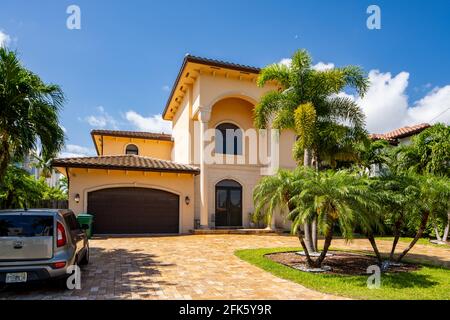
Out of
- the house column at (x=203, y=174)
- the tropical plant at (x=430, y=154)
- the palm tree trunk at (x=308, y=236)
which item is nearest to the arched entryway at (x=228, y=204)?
the house column at (x=203, y=174)

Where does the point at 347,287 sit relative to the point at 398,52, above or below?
below

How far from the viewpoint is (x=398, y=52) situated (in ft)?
40.3

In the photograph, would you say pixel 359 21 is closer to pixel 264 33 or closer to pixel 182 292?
pixel 264 33

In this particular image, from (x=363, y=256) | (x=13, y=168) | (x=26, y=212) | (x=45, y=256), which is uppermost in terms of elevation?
(x=13, y=168)

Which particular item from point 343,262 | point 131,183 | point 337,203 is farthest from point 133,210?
point 337,203

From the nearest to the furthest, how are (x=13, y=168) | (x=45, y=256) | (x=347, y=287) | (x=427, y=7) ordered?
(x=45, y=256), (x=347, y=287), (x=427, y=7), (x=13, y=168)

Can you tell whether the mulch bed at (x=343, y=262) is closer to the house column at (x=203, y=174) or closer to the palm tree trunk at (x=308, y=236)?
the palm tree trunk at (x=308, y=236)

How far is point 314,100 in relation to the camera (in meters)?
12.1

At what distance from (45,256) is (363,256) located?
10.3m

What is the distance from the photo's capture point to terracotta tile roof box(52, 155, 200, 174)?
16.2 m

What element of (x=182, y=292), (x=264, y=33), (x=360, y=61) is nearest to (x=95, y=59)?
(x=264, y=33)

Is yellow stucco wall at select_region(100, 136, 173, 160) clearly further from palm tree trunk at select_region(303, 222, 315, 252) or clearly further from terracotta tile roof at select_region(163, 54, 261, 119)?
palm tree trunk at select_region(303, 222, 315, 252)

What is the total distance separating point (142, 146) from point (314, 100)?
57.0 ft

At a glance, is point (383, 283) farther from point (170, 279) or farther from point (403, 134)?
point (403, 134)
